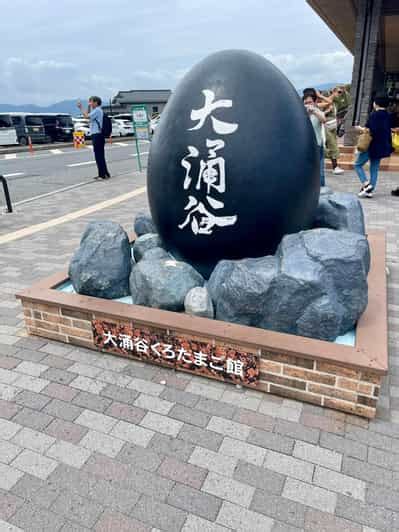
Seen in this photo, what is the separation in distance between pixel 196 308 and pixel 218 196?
918 millimetres

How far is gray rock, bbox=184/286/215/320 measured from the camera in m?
3.24

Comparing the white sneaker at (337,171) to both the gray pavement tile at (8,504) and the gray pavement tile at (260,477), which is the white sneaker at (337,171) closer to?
the gray pavement tile at (260,477)

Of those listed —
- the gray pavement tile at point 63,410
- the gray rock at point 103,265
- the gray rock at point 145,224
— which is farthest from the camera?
the gray rock at point 145,224

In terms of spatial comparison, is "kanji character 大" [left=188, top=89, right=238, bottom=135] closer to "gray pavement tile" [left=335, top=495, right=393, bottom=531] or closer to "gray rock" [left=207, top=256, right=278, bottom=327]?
"gray rock" [left=207, top=256, right=278, bottom=327]

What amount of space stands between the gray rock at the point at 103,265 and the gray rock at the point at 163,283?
226 mm

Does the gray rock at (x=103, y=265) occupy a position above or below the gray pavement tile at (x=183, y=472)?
above

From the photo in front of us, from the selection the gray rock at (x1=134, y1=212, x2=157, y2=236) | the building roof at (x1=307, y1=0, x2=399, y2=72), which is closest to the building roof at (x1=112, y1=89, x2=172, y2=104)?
the building roof at (x1=307, y1=0, x2=399, y2=72)

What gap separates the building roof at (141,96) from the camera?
60781mm

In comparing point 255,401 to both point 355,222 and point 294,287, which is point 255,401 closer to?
point 294,287

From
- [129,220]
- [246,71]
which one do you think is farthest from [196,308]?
[129,220]

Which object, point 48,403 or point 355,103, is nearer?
point 48,403

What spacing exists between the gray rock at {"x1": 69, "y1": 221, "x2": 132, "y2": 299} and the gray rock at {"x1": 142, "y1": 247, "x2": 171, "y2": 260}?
0.59 ft

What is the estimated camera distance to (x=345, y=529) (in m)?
2.00

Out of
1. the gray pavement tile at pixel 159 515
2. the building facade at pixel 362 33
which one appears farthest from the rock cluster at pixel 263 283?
the building facade at pixel 362 33
